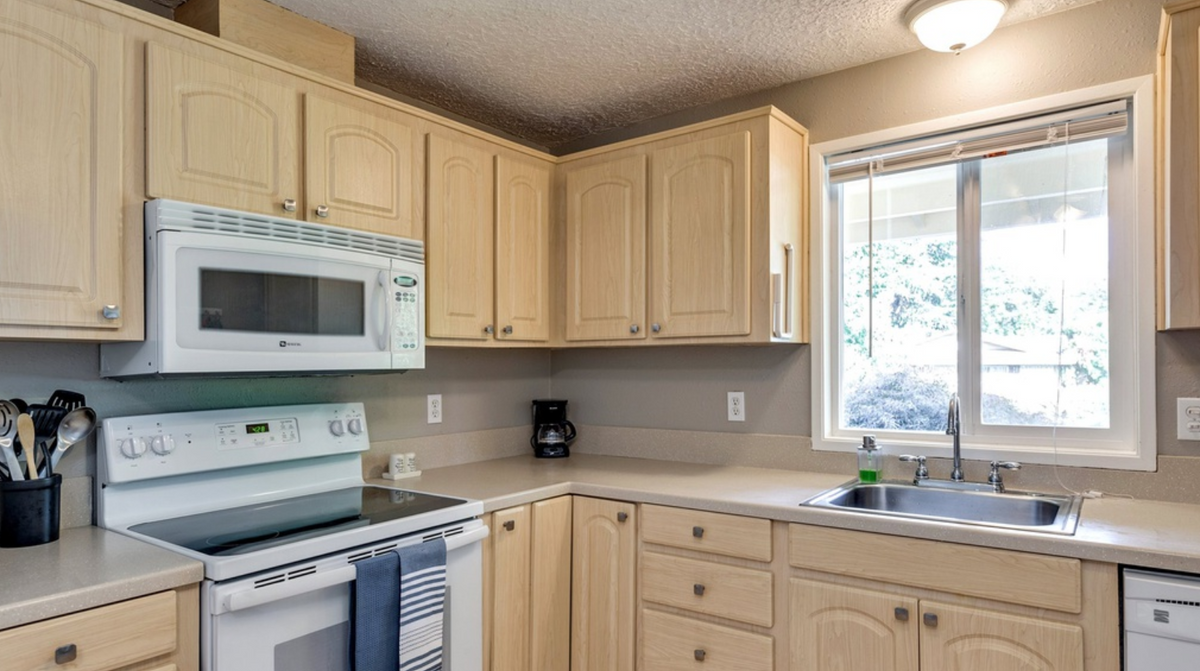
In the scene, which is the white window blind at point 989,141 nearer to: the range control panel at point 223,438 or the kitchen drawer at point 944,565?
the kitchen drawer at point 944,565


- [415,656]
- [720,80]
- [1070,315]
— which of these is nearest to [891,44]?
[720,80]

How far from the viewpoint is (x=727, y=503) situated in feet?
6.80

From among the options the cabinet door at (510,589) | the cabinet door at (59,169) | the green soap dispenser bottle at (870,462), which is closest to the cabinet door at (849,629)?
the green soap dispenser bottle at (870,462)

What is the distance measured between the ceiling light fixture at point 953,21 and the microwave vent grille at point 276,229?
161 centimetres

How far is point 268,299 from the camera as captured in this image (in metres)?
1.86

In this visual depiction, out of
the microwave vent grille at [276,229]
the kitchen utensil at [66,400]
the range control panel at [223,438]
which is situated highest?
the microwave vent grille at [276,229]

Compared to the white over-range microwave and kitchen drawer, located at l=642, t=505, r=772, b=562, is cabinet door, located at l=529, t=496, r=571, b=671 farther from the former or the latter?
the white over-range microwave

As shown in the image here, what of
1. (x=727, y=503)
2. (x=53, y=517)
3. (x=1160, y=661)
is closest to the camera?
→ (x=1160, y=661)

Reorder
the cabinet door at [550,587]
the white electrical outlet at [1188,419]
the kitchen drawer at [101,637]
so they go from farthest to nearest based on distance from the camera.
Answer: the cabinet door at [550,587], the white electrical outlet at [1188,419], the kitchen drawer at [101,637]

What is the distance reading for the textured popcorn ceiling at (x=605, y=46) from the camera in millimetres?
2082

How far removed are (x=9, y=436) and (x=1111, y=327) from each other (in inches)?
112

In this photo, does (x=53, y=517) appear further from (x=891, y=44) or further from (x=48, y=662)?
(x=891, y=44)

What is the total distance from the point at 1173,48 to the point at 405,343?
2.16 metres

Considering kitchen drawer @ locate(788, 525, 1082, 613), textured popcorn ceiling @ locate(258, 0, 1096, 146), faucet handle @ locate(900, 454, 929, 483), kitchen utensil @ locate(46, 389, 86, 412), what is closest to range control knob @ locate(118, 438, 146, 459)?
kitchen utensil @ locate(46, 389, 86, 412)
